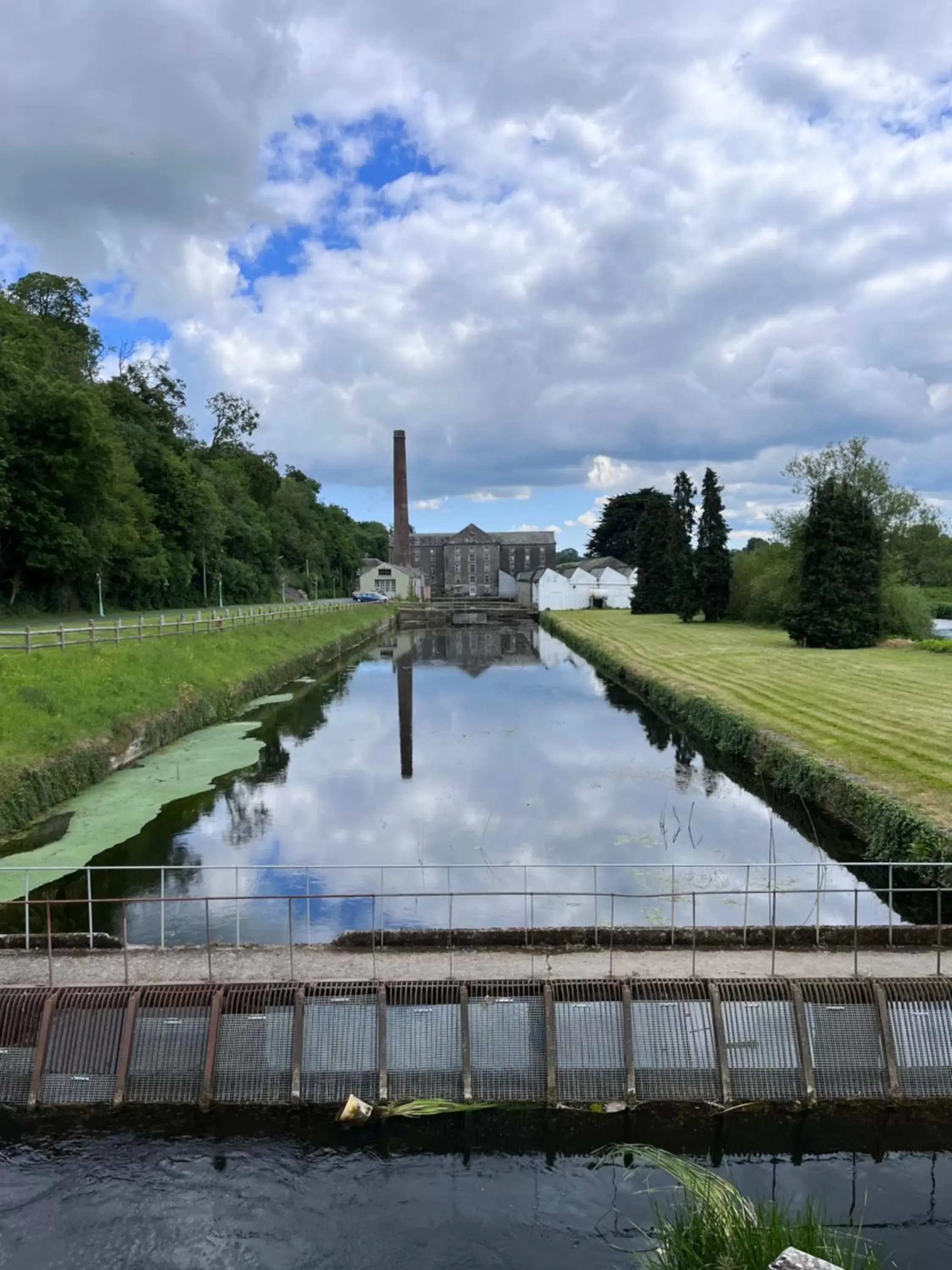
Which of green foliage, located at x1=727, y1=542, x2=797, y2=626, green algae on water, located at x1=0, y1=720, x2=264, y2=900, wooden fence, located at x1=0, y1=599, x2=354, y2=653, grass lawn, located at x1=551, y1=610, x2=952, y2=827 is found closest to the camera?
green algae on water, located at x1=0, y1=720, x2=264, y2=900

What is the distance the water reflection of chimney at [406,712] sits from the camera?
2716 centimetres

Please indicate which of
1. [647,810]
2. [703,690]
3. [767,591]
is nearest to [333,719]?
[703,690]

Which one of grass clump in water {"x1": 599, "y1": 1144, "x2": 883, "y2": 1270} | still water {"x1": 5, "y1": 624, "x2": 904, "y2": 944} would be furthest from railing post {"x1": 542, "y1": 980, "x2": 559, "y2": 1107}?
grass clump in water {"x1": 599, "y1": 1144, "x2": 883, "y2": 1270}

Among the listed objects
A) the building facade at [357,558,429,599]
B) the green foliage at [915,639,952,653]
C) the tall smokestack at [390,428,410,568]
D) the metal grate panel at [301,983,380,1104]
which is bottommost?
the metal grate panel at [301,983,380,1104]

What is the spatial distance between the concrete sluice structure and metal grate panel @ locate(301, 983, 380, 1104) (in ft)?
0.05

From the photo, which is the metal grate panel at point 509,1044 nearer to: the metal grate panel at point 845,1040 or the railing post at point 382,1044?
the railing post at point 382,1044

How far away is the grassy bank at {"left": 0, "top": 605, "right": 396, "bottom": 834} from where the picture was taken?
20891 millimetres

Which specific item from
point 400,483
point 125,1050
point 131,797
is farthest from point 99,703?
point 400,483

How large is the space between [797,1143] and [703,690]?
2501cm

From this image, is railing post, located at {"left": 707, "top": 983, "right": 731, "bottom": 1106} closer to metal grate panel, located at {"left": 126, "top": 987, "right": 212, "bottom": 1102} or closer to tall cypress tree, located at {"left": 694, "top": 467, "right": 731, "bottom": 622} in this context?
metal grate panel, located at {"left": 126, "top": 987, "right": 212, "bottom": 1102}

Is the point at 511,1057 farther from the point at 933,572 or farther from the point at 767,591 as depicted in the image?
the point at 933,572

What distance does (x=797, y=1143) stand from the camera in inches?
367

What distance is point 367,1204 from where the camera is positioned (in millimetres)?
8516

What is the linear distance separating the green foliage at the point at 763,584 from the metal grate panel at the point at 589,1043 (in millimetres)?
45836
